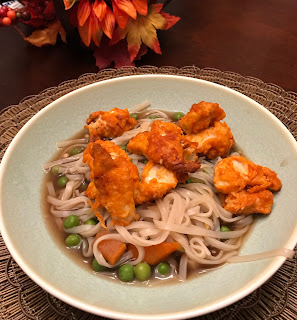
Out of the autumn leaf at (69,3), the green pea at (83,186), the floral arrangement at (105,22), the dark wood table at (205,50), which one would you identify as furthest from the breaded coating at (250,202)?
the autumn leaf at (69,3)

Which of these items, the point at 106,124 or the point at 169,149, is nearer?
the point at 169,149

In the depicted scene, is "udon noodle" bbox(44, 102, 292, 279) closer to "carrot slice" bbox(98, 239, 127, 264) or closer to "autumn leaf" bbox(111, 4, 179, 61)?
"carrot slice" bbox(98, 239, 127, 264)

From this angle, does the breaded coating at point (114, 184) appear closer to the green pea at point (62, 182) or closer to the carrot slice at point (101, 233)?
the carrot slice at point (101, 233)

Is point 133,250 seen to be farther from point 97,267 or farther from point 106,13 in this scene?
point 106,13

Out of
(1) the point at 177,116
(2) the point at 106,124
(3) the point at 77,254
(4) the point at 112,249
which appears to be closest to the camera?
(4) the point at 112,249

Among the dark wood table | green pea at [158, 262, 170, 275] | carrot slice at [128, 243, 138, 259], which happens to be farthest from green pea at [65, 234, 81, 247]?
the dark wood table

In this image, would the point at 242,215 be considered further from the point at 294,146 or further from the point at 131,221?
the point at 131,221

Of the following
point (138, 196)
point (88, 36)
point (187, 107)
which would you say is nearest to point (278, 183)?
point (138, 196)

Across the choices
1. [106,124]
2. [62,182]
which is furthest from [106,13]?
[62,182]
